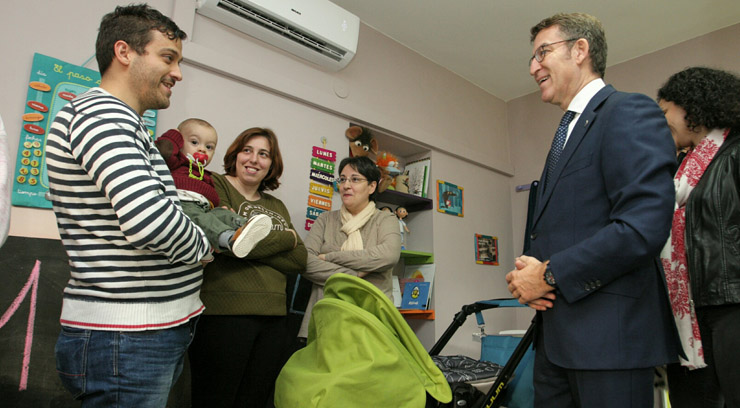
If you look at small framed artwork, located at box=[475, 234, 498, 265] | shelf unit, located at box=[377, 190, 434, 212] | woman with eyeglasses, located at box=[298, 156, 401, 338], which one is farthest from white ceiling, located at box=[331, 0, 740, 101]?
small framed artwork, located at box=[475, 234, 498, 265]

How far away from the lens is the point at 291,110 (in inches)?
107

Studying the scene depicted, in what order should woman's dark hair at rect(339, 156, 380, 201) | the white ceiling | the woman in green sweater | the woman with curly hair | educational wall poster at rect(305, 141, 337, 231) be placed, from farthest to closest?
1. the white ceiling
2. educational wall poster at rect(305, 141, 337, 231)
3. woman's dark hair at rect(339, 156, 380, 201)
4. the woman in green sweater
5. the woman with curly hair

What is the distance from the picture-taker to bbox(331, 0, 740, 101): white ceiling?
3084 mm

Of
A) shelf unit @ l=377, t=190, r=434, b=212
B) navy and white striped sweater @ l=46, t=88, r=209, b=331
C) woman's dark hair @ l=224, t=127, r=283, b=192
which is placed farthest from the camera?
shelf unit @ l=377, t=190, r=434, b=212

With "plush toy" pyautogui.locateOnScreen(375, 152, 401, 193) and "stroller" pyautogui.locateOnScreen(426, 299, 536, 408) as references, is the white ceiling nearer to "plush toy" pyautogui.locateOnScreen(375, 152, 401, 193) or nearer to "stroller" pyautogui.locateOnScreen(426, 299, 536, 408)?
"plush toy" pyautogui.locateOnScreen(375, 152, 401, 193)

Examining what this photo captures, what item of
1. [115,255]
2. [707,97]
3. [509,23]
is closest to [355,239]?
[115,255]

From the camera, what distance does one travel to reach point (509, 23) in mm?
3287

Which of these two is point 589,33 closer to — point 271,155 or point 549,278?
point 549,278

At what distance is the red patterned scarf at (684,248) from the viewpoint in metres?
1.37

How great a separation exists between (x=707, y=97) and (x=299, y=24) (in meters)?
2.04

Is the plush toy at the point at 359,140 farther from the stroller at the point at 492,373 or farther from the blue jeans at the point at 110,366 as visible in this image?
the blue jeans at the point at 110,366

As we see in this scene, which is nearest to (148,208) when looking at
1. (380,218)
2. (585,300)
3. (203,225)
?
(203,225)

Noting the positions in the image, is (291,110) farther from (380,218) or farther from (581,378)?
(581,378)

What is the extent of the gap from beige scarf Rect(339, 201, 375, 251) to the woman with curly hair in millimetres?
1337
